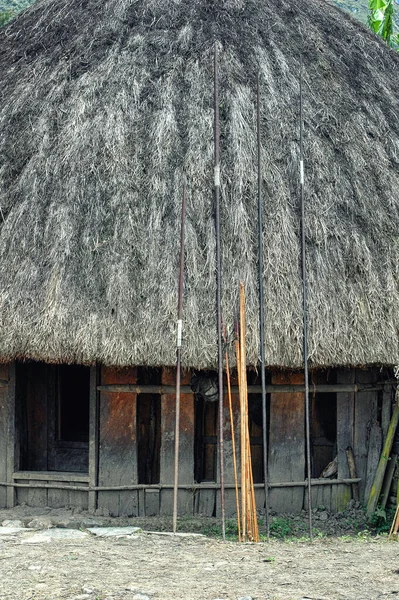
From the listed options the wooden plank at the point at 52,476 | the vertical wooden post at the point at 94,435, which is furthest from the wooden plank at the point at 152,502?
the wooden plank at the point at 52,476

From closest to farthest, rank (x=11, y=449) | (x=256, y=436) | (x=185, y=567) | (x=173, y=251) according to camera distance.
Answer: (x=185, y=567) → (x=173, y=251) → (x=11, y=449) → (x=256, y=436)

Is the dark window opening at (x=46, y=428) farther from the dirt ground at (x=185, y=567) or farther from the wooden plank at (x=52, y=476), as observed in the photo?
the dirt ground at (x=185, y=567)

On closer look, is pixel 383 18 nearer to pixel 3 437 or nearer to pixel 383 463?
pixel 383 463

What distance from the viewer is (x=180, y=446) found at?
27.1 feet

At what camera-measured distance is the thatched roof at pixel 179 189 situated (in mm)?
7734

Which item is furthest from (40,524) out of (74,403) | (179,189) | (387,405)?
(387,405)

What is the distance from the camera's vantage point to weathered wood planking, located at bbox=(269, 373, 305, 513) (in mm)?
8414

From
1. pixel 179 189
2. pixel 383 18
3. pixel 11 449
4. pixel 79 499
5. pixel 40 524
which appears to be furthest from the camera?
pixel 383 18

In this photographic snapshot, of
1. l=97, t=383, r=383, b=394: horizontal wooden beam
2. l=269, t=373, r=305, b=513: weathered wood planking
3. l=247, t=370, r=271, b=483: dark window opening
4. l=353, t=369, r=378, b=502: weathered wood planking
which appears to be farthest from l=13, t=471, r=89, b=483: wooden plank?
l=353, t=369, r=378, b=502: weathered wood planking

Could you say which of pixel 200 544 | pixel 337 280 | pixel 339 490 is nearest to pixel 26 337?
pixel 200 544

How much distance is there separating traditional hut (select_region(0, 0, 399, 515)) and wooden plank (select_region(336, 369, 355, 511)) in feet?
0.05

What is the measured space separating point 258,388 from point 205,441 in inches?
34.9

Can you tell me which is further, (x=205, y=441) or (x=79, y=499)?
(x=205, y=441)

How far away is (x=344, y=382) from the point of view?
28.2 feet
